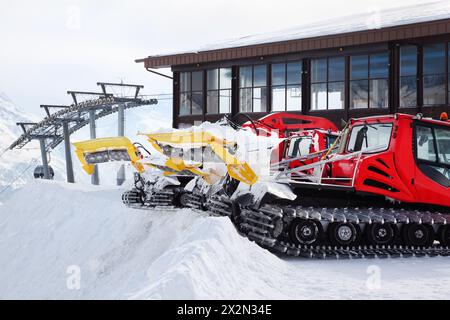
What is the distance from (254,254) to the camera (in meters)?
9.65

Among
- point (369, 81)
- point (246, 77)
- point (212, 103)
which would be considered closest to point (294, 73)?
point (246, 77)

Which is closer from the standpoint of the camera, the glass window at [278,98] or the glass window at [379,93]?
the glass window at [379,93]

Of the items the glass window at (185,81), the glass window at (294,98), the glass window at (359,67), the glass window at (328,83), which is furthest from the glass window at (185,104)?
the glass window at (359,67)

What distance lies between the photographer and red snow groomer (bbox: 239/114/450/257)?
1125 centimetres

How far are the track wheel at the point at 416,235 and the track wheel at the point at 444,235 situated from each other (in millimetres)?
337

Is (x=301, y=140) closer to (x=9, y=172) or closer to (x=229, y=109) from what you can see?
(x=229, y=109)

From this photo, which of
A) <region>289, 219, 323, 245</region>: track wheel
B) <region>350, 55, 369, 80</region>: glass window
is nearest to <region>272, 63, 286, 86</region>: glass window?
<region>350, 55, 369, 80</region>: glass window

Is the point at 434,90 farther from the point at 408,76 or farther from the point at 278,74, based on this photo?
the point at 278,74

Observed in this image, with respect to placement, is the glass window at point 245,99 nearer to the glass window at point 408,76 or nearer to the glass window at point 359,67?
the glass window at point 359,67

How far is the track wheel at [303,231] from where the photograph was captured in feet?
37.0

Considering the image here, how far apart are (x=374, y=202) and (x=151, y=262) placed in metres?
4.70

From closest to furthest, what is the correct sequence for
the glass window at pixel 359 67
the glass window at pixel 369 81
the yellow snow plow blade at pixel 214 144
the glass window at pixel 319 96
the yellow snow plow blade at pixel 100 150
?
1. the yellow snow plow blade at pixel 214 144
2. the yellow snow plow blade at pixel 100 150
3. the glass window at pixel 369 81
4. the glass window at pixel 359 67
5. the glass window at pixel 319 96
